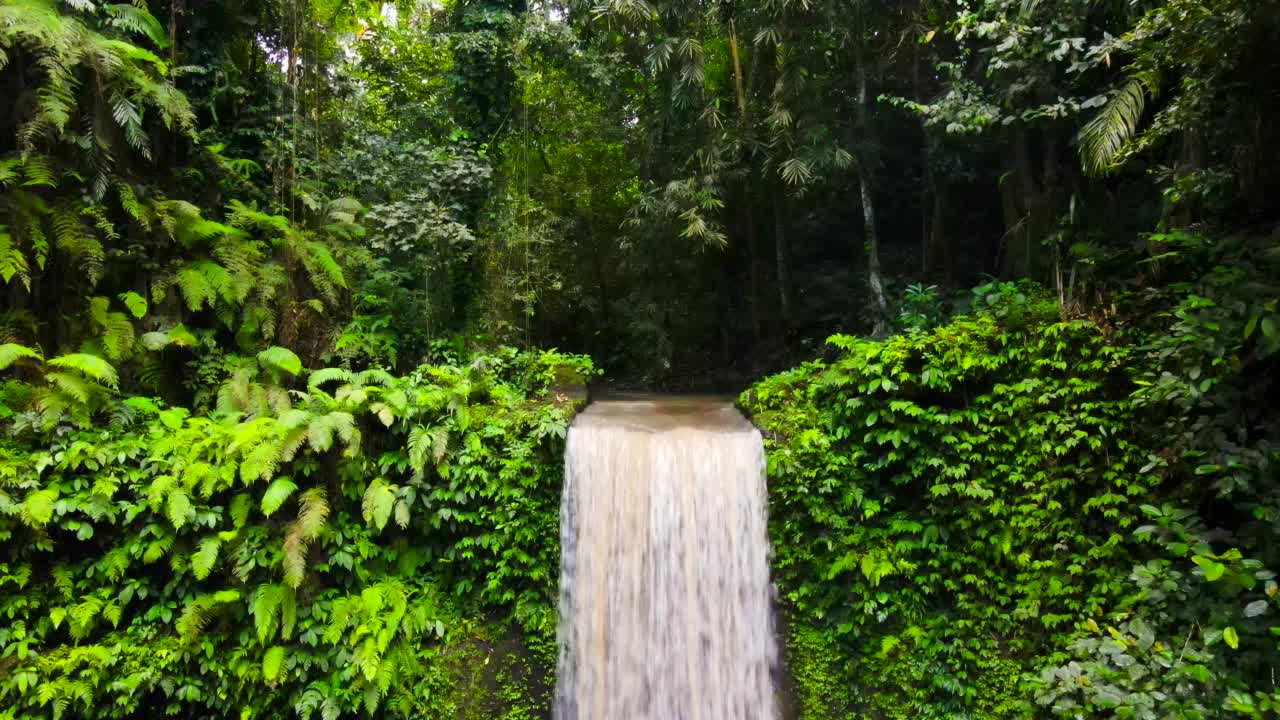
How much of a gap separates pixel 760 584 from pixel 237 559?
5.00 metres

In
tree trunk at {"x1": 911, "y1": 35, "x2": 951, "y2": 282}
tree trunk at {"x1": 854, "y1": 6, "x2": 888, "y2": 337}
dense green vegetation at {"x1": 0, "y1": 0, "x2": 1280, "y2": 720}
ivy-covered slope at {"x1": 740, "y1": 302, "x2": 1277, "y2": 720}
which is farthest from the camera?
tree trunk at {"x1": 911, "y1": 35, "x2": 951, "y2": 282}

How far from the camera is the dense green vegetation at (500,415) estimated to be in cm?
519

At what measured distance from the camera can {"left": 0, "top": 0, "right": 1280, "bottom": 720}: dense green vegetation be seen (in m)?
5.19

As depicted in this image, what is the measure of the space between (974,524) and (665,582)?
3028 millimetres

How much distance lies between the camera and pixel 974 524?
6.21 m

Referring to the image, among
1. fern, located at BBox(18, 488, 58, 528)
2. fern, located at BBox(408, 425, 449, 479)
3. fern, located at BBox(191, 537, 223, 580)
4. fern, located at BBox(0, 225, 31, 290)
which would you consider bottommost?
fern, located at BBox(191, 537, 223, 580)

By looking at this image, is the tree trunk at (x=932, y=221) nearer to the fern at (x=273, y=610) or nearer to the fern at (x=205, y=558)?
the fern at (x=273, y=610)

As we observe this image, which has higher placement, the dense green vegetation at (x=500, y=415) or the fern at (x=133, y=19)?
the fern at (x=133, y=19)

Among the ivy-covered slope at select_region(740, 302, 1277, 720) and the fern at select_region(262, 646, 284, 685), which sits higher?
the ivy-covered slope at select_region(740, 302, 1277, 720)

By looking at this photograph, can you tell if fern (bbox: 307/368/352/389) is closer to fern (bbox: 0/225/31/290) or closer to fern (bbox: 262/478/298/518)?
fern (bbox: 262/478/298/518)

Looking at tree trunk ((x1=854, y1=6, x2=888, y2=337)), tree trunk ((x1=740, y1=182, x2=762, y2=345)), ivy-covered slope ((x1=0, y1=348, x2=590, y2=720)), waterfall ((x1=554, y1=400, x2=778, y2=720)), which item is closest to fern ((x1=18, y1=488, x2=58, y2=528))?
ivy-covered slope ((x1=0, y1=348, x2=590, y2=720))

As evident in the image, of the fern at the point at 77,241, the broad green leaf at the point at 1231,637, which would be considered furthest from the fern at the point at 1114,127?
the fern at the point at 77,241

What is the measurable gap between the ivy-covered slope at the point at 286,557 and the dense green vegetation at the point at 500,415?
35mm

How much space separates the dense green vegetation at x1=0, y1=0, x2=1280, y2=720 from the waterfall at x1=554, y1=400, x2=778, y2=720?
331mm
